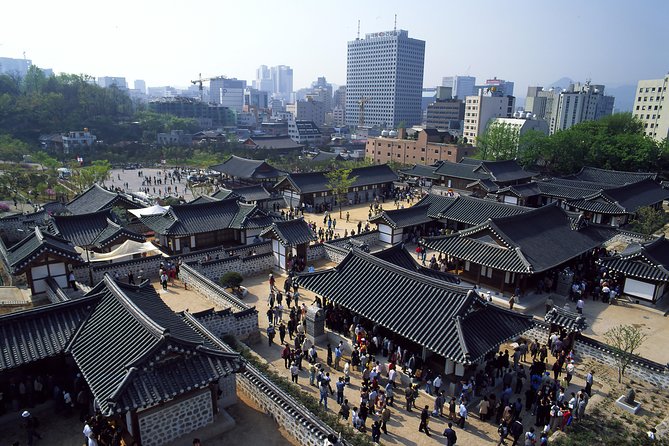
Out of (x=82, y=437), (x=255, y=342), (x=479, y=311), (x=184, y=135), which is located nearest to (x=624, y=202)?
(x=479, y=311)

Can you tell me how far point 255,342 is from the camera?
2486 cm

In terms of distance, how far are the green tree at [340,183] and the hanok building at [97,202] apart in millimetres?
24217

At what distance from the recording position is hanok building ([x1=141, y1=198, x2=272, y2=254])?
3875 cm

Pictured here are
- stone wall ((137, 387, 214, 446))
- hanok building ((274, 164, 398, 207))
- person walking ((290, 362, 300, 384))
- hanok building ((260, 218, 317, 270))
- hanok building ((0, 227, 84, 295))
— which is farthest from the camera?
hanok building ((274, 164, 398, 207))

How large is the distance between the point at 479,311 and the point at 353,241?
2060 centimetres

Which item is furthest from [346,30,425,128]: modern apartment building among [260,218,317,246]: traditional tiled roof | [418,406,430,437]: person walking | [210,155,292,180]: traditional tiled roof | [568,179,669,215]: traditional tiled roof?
[418,406,430,437]: person walking

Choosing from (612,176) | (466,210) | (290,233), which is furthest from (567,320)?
(612,176)

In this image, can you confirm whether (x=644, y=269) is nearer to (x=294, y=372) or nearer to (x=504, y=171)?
(x=294, y=372)

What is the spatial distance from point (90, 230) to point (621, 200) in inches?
2076

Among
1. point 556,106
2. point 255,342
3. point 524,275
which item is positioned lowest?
point 255,342

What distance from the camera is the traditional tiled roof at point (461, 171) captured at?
66.4 m

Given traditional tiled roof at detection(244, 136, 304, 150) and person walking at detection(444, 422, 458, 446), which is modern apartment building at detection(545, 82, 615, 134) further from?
person walking at detection(444, 422, 458, 446)

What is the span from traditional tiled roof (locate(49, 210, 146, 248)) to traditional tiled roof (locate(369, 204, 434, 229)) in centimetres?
2138

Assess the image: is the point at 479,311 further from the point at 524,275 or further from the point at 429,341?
the point at 524,275
